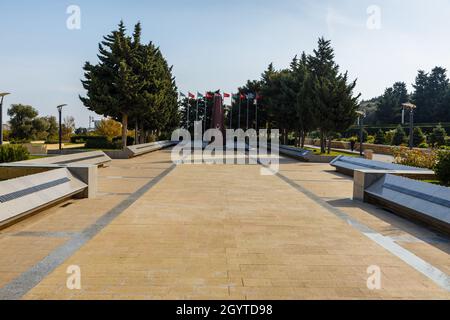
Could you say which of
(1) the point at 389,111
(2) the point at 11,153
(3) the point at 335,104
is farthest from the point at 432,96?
(2) the point at 11,153

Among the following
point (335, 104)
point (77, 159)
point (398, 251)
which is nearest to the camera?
point (398, 251)

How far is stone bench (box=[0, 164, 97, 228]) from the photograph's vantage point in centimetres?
754

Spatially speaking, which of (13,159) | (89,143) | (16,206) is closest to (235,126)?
(89,143)

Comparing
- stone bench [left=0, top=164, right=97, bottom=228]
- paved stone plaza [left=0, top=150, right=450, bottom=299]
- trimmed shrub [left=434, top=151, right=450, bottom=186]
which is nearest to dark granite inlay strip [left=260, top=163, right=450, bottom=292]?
paved stone plaza [left=0, top=150, right=450, bottom=299]

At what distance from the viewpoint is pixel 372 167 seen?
1513 centimetres

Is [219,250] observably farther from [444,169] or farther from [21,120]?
[21,120]

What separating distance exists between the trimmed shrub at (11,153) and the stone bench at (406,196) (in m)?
11.9

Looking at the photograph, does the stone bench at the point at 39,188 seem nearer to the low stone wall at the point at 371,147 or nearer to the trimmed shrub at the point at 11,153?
the trimmed shrub at the point at 11,153

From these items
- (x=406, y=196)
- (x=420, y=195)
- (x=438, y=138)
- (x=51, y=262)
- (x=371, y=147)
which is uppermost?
(x=438, y=138)

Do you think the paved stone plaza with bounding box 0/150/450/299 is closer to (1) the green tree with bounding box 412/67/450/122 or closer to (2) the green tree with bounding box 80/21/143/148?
(2) the green tree with bounding box 80/21/143/148

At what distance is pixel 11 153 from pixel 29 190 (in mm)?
6651
